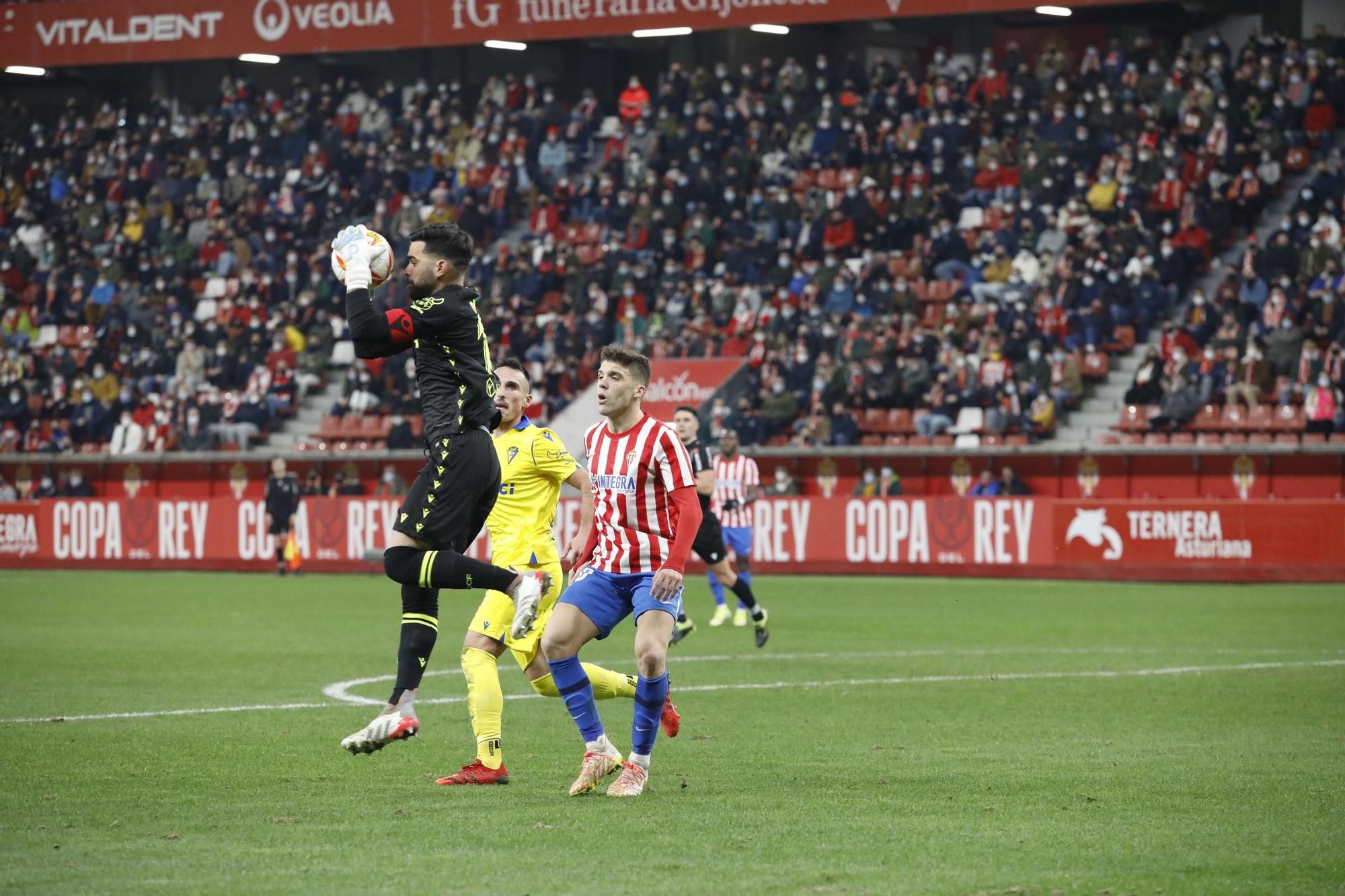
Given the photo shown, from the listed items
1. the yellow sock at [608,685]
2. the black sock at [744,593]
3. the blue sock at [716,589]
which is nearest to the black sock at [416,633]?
the yellow sock at [608,685]

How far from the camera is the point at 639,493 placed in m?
8.66

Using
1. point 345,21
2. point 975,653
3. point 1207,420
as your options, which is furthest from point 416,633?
point 345,21

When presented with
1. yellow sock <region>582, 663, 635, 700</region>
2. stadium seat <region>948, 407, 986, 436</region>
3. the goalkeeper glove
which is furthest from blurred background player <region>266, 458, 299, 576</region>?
the goalkeeper glove

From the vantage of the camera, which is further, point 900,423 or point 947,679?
point 900,423

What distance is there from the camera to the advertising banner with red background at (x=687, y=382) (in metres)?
33.4

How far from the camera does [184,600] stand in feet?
81.7

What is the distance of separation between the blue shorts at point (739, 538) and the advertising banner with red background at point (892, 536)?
7.38 metres

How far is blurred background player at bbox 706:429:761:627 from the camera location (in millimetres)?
21297

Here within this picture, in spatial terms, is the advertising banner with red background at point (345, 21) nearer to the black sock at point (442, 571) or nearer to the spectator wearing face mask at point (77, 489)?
the spectator wearing face mask at point (77, 489)

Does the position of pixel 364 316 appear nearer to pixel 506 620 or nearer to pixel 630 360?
pixel 630 360

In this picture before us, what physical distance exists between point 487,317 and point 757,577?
410 inches

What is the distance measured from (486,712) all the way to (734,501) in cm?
1309

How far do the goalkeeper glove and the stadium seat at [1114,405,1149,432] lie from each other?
74.9ft

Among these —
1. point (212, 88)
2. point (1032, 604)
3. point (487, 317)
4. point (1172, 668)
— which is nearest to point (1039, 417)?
point (1032, 604)
